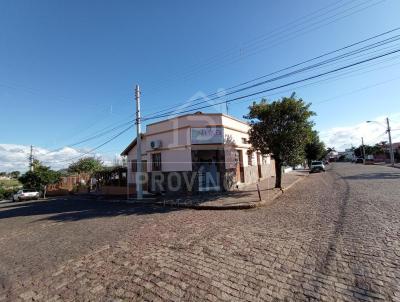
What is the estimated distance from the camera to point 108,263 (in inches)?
193

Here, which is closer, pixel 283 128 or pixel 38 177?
pixel 283 128

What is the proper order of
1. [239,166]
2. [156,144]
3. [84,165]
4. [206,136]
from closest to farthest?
[206,136], [156,144], [239,166], [84,165]

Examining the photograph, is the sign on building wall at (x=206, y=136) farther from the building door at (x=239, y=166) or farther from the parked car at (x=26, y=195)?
the parked car at (x=26, y=195)

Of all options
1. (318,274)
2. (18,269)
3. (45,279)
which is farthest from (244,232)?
(18,269)

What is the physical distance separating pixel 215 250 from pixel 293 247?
1.72 meters

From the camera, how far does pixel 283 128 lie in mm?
13703

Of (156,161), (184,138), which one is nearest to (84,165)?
(156,161)

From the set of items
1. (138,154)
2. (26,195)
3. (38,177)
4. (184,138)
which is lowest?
(26,195)

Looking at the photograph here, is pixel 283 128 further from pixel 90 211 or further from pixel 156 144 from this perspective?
pixel 90 211

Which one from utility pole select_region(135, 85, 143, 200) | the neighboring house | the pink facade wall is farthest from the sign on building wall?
utility pole select_region(135, 85, 143, 200)

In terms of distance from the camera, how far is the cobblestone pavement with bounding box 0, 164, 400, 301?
3613 millimetres

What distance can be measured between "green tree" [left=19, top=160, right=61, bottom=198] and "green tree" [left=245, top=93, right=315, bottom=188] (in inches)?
915

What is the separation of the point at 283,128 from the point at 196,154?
221 inches

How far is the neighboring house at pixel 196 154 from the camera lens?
15.3 metres
